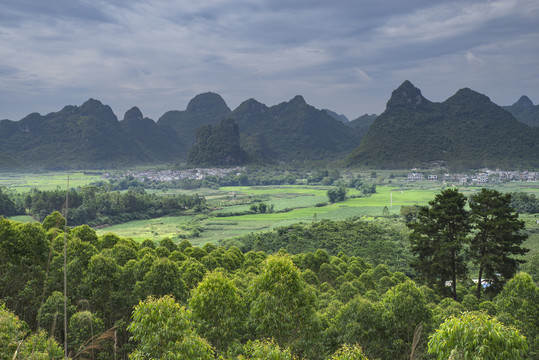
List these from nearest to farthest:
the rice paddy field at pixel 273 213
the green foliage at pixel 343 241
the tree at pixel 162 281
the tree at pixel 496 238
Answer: the tree at pixel 162 281
the tree at pixel 496 238
the green foliage at pixel 343 241
the rice paddy field at pixel 273 213

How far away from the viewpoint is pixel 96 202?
6169 centimetres

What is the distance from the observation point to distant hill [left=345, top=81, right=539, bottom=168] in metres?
113

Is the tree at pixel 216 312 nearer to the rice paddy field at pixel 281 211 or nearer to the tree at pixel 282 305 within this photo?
the tree at pixel 282 305

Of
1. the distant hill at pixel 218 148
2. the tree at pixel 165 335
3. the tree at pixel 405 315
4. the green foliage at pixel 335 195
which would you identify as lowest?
the green foliage at pixel 335 195

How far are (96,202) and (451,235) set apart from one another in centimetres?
5640

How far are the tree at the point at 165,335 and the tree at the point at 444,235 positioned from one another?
17082mm

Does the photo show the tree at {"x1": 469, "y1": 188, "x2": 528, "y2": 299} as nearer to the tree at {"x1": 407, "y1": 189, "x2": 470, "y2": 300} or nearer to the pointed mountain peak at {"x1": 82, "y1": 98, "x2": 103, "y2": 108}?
the tree at {"x1": 407, "y1": 189, "x2": 470, "y2": 300}

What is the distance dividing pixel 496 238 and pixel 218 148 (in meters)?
138

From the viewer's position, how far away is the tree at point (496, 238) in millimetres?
20062

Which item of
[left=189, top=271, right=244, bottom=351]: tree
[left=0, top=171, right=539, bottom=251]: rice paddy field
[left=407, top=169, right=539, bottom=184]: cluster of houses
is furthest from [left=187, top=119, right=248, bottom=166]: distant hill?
[left=189, top=271, right=244, bottom=351]: tree

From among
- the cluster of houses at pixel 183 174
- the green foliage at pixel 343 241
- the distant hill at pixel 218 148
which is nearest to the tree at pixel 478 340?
the green foliage at pixel 343 241

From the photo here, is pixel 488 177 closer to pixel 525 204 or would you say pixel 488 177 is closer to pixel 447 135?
pixel 447 135

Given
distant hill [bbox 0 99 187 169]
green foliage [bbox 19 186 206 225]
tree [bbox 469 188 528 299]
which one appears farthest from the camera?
distant hill [bbox 0 99 187 169]

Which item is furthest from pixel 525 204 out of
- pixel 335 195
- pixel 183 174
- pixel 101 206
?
pixel 183 174
